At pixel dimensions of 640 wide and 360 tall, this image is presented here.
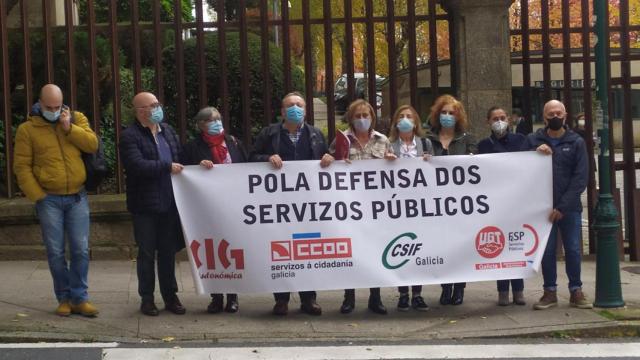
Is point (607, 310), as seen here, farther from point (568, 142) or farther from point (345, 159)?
point (345, 159)

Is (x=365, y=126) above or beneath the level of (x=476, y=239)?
above

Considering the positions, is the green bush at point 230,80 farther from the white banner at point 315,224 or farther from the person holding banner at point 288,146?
the white banner at point 315,224

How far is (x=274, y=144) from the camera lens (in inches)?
293

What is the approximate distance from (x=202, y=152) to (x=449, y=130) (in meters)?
2.05

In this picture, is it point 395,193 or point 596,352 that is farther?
point 395,193

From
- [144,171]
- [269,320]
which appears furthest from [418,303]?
[144,171]

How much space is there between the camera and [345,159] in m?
7.36

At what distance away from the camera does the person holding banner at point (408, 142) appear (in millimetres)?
7438

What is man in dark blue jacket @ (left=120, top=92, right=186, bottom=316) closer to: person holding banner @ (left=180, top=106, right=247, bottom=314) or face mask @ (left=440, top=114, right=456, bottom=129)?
person holding banner @ (left=180, top=106, right=247, bottom=314)

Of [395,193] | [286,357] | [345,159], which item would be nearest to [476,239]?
[395,193]

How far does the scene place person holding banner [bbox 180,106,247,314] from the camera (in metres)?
7.30

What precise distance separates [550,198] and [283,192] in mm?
2191

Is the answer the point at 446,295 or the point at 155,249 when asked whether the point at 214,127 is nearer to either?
the point at 155,249

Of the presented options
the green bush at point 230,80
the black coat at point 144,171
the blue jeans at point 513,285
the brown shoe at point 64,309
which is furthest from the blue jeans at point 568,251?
the green bush at point 230,80
